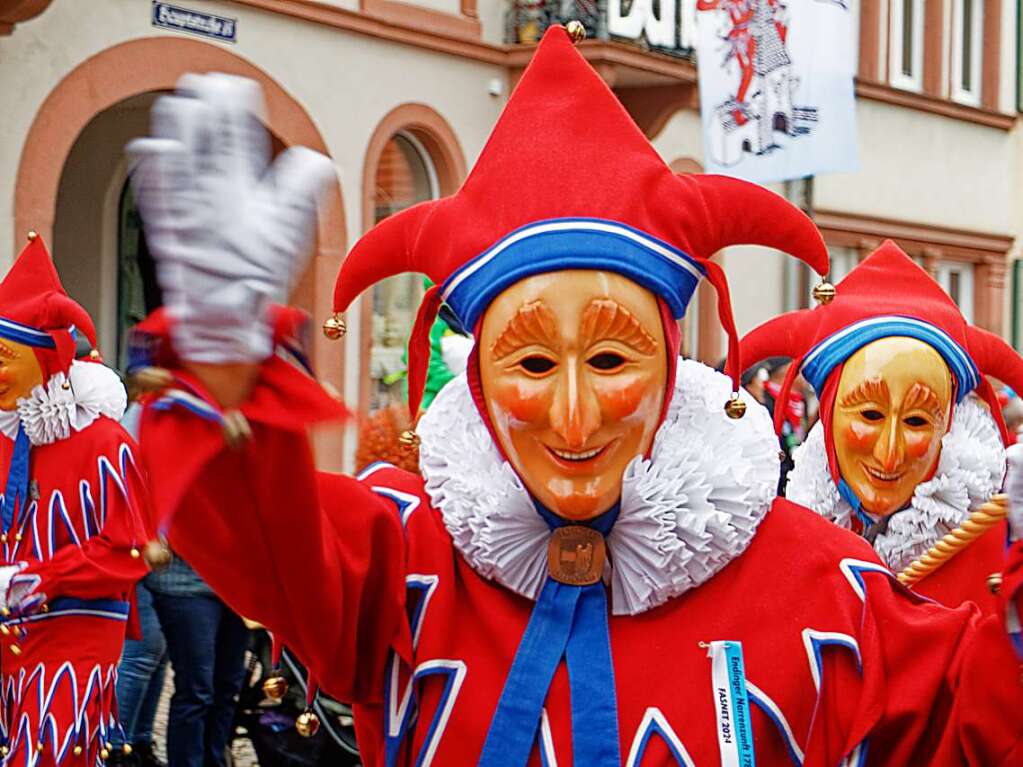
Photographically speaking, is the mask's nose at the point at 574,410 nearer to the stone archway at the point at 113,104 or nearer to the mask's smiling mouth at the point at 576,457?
the mask's smiling mouth at the point at 576,457

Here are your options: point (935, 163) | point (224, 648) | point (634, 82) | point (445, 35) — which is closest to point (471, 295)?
point (224, 648)

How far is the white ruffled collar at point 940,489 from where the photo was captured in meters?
4.76

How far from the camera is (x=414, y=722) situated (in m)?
3.17

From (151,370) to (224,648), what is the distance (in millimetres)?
5517

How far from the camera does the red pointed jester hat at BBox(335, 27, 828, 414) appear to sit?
3131 mm

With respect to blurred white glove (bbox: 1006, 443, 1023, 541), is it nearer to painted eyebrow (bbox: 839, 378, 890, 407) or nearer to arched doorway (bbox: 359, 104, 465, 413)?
painted eyebrow (bbox: 839, 378, 890, 407)

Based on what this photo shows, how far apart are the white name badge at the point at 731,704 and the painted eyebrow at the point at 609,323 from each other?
529 mm

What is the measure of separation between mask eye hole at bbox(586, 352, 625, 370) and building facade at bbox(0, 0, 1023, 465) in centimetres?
621

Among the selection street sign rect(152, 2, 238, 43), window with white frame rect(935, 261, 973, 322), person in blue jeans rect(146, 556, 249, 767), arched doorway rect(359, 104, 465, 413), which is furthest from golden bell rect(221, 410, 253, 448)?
window with white frame rect(935, 261, 973, 322)

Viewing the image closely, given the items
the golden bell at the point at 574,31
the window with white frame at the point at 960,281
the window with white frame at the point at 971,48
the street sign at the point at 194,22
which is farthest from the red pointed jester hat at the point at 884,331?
the window with white frame at the point at 971,48

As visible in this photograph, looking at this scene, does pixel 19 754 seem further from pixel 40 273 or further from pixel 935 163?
pixel 935 163

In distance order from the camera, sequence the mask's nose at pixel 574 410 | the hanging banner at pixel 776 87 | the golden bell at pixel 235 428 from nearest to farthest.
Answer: the golden bell at pixel 235 428 < the mask's nose at pixel 574 410 < the hanging banner at pixel 776 87

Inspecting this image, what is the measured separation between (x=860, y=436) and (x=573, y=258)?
1870mm

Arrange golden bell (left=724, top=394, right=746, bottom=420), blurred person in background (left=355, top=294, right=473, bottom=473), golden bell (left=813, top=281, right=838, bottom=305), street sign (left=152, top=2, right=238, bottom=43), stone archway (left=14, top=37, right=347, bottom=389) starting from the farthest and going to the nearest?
street sign (left=152, top=2, right=238, bottom=43) → stone archway (left=14, top=37, right=347, bottom=389) → blurred person in background (left=355, top=294, right=473, bottom=473) → golden bell (left=813, top=281, right=838, bottom=305) → golden bell (left=724, top=394, right=746, bottom=420)
